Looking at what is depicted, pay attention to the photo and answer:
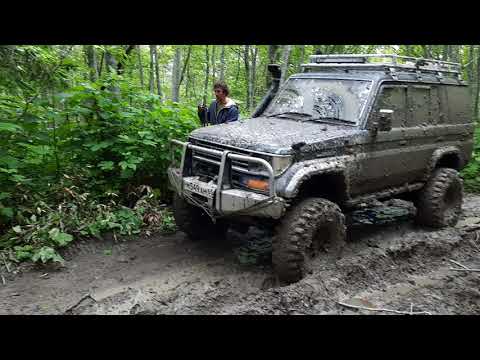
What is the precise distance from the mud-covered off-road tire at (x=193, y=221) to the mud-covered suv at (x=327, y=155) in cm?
1

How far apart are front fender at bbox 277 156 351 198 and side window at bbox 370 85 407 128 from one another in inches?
40.1

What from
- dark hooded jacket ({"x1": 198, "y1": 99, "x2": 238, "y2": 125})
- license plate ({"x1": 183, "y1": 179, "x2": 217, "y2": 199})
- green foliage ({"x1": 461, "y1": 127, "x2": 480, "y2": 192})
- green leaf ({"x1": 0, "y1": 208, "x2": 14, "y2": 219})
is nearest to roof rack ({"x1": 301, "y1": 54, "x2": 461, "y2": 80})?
dark hooded jacket ({"x1": 198, "y1": 99, "x2": 238, "y2": 125})

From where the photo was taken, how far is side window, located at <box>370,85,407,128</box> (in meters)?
5.37

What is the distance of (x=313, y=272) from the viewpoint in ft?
14.8

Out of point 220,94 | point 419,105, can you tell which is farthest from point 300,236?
point 419,105

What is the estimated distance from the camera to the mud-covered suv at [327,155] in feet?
14.4

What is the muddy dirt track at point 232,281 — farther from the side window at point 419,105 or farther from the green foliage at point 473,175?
the green foliage at point 473,175

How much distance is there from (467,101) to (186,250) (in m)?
4.94

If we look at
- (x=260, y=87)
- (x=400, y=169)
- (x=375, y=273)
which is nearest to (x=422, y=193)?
(x=400, y=169)

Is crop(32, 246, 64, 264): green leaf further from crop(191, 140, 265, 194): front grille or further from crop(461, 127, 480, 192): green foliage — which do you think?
crop(461, 127, 480, 192): green foliage

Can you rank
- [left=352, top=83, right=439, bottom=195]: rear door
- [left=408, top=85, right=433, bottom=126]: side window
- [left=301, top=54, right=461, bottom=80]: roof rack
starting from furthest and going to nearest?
1. [left=408, top=85, right=433, bottom=126]: side window
2. [left=301, top=54, right=461, bottom=80]: roof rack
3. [left=352, top=83, right=439, bottom=195]: rear door

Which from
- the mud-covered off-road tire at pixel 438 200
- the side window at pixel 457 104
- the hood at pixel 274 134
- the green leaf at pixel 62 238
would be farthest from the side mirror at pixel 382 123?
the green leaf at pixel 62 238

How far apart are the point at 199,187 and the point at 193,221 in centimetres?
87
